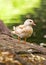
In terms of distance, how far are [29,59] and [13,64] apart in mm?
1114

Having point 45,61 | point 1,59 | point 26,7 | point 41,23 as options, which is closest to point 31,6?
point 26,7

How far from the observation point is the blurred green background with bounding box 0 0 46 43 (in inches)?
478

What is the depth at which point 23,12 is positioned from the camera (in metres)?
13.8

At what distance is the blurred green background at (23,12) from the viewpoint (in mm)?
12133

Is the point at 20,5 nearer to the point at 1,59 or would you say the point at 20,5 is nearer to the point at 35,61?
the point at 35,61

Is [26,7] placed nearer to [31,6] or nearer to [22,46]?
[31,6]

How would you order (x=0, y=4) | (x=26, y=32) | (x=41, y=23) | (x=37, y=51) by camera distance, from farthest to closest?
1. (x=0, y=4)
2. (x=41, y=23)
3. (x=26, y=32)
4. (x=37, y=51)

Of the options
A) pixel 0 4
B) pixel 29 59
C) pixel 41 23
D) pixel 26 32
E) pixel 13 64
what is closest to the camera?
pixel 13 64

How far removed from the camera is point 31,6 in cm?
1473

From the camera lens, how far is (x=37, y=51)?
6871mm

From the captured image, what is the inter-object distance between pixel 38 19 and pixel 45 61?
21.2 feet

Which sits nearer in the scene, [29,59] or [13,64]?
[13,64]

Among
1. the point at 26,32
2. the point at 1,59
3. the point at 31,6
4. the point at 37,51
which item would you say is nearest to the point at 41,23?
the point at 31,6

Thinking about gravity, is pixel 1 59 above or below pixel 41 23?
above
